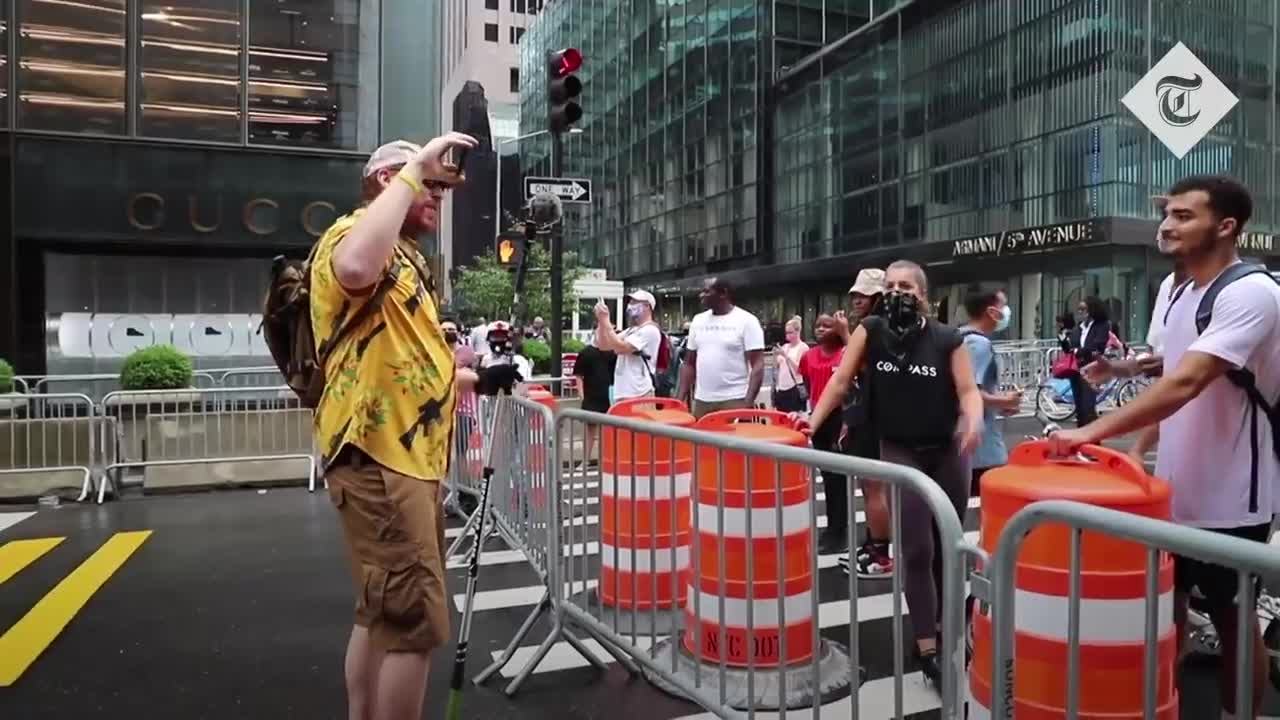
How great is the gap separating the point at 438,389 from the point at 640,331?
556cm

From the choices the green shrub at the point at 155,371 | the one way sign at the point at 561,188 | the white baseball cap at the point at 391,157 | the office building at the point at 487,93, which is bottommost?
the green shrub at the point at 155,371

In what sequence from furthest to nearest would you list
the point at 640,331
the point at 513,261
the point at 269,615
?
the point at 513,261 < the point at 640,331 < the point at 269,615

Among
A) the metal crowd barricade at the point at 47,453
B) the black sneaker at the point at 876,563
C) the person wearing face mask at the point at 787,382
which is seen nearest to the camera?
the black sneaker at the point at 876,563

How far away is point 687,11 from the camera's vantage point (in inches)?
2052

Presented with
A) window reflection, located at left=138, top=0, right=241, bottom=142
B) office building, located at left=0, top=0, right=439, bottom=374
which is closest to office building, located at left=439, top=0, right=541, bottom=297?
office building, located at left=0, top=0, right=439, bottom=374

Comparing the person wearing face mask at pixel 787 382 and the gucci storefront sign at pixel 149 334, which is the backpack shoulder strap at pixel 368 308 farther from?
the gucci storefront sign at pixel 149 334

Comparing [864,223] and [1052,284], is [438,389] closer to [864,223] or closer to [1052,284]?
[1052,284]

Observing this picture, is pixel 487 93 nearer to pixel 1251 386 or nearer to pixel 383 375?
pixel 383 375

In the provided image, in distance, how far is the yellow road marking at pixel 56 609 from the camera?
4.84 meters

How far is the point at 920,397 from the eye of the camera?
4.30 m

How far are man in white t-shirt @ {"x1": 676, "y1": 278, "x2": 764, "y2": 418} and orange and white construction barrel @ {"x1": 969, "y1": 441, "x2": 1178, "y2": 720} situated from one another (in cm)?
492

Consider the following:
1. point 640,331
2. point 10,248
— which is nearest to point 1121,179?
point 640,331

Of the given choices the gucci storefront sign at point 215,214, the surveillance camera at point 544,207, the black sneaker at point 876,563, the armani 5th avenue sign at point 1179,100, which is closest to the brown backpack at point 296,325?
the black sneaker at point 876,563

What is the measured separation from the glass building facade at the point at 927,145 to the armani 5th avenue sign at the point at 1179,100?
46.0 ft
